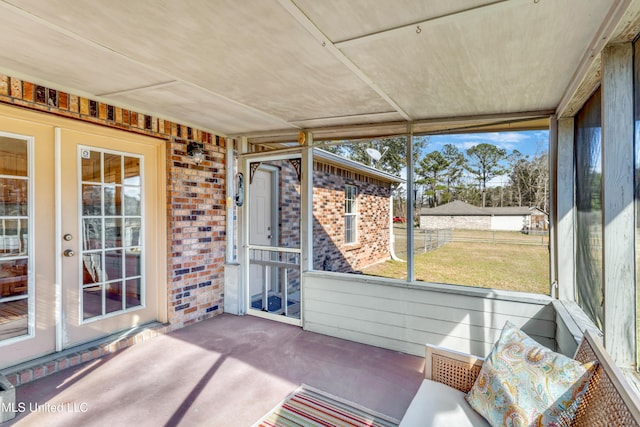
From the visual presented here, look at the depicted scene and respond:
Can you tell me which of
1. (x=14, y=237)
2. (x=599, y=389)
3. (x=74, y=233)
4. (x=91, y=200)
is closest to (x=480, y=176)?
(x=599, y=389)

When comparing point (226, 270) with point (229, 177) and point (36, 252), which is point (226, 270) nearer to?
point (229, 177)

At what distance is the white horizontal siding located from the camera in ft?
9.59

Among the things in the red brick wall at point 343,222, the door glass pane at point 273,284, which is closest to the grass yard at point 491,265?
the door glass pane at point 273,284

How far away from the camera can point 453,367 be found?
1.96m

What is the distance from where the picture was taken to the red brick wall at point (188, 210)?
3.39 metres

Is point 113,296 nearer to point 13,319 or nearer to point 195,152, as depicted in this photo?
point 13,319

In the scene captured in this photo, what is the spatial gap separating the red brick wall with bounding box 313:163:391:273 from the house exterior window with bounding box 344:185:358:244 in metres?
0.10

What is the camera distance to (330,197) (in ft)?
22.1

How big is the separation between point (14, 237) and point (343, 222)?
17.8 ft

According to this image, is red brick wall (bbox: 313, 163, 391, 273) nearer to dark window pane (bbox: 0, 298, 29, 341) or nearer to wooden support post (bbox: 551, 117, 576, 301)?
wooden support post (bbox: 551, 117, 576, 301)

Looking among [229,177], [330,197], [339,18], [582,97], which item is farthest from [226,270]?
[582,97]

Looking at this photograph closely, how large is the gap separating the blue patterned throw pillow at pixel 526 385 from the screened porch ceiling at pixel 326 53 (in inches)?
60.1

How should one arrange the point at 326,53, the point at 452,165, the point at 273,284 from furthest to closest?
the point at 273,284 < the point at 452,165 < the point at 326,53

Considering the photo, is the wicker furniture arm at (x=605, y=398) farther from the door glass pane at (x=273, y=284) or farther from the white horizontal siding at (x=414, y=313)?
the door glass pane at (x=273, y=284)
